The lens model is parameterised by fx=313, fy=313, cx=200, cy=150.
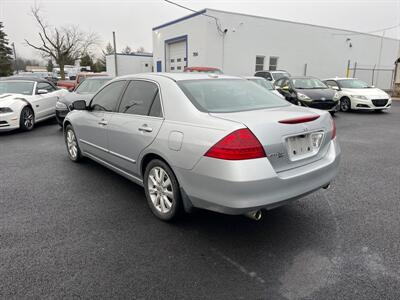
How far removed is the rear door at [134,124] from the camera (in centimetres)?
337

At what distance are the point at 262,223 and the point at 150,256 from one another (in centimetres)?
128

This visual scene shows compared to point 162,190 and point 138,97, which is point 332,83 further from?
point 162,190

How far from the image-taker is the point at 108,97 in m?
4.41

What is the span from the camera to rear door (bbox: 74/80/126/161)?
4234 millimetres

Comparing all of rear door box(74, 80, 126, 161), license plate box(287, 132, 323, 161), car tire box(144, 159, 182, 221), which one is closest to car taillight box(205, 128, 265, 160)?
license plate box(287, 132, 323, 161)

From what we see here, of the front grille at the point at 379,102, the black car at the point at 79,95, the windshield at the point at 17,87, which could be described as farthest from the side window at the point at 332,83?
the windshield at the point at 17,87

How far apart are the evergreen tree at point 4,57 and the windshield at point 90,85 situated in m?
54.6

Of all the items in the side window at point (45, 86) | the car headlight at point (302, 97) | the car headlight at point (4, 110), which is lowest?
the car headlight at point (4, 110)

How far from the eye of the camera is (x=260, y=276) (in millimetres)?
2494

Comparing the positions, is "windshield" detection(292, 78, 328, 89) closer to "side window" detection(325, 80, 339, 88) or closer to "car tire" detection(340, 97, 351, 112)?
"car tire" detection(340, 97, 351, 112)

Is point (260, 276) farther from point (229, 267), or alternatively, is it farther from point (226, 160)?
point (226, 160)

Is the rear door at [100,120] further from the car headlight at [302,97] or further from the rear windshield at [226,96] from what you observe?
the car headlight at [302,97]

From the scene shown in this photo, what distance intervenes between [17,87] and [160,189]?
27.9 feet

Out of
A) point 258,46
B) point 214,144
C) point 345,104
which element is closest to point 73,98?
point 214,144
